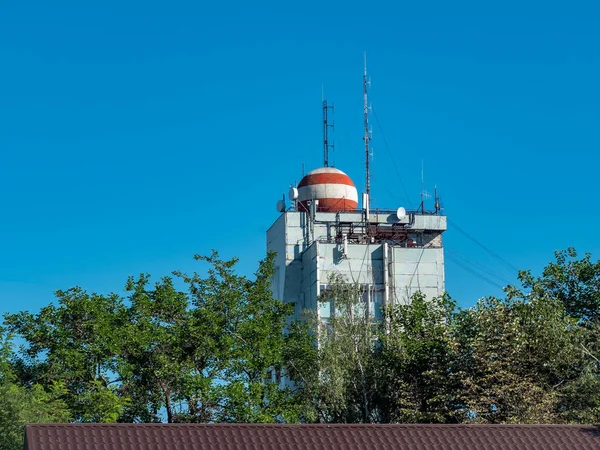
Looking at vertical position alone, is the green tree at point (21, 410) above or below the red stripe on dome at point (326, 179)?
below

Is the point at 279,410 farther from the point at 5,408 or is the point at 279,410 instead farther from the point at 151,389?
the point at 5,408

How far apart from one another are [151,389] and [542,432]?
2492 cm

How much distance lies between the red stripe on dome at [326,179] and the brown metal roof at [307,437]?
50.8 m

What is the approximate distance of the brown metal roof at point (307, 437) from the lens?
109 ft

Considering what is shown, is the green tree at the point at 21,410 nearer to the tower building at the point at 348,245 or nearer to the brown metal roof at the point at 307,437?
the brown metal roof at the point at 307,437

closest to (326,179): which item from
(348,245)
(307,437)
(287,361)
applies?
(348,245)

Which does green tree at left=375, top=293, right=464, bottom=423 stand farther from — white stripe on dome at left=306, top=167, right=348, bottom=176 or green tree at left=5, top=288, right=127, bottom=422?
white stripe on dome at left=306, top=167, right=348, bottom=176

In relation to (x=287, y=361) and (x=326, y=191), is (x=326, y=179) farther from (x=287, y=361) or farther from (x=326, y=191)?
(x=287, y=361)

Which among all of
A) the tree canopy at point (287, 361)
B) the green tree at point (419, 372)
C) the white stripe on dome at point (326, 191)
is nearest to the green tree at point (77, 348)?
Answer: the tree canopy at point (287, 361)

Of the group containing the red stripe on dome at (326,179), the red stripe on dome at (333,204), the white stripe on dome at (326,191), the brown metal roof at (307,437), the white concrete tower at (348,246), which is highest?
the red stripe on dome at (326,179)

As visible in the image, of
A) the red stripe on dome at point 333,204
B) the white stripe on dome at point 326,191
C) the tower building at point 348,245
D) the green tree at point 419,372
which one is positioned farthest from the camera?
the white stripe on dome at point 326,191

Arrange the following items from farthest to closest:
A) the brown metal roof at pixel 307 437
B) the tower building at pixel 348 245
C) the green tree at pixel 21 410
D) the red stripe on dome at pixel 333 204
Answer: the red stripe on dome at pixel 333 204 → the tower building at pixel 348 245 → the green tree at pixel 21 410 → the brown metal roof at pixel 307 437

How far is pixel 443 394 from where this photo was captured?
56.0m

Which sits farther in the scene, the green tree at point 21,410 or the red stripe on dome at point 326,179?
the red stripe on dome at point 326,179
